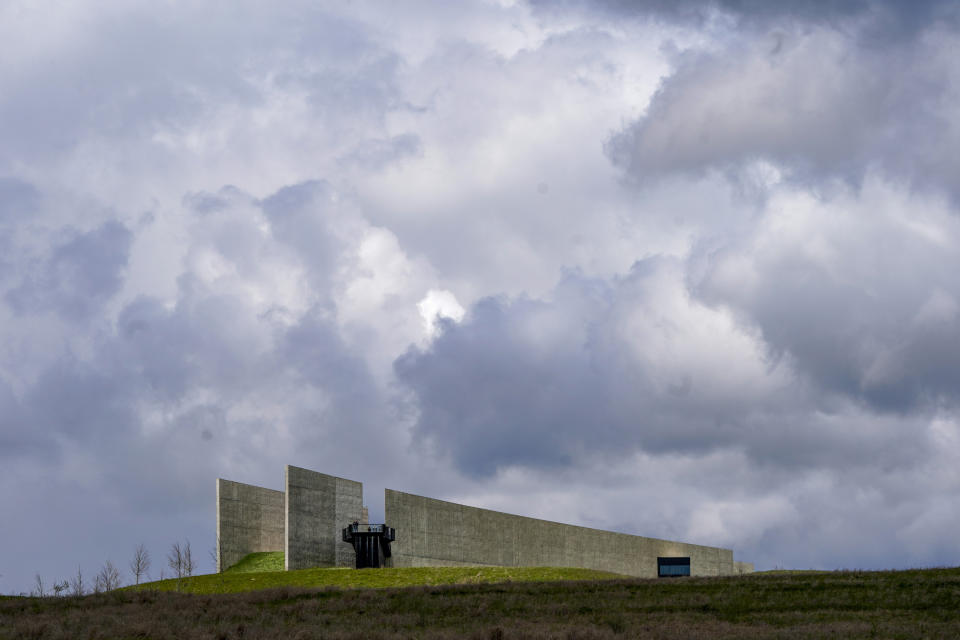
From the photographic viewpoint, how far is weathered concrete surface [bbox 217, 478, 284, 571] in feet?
236

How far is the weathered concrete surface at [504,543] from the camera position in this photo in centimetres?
7119

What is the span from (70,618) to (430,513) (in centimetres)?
4461

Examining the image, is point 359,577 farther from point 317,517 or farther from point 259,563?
point 259,563

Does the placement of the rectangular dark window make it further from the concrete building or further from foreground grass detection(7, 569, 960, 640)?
foreground grass detection(7, 569, 960, 640)

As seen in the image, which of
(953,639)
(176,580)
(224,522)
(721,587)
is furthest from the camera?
(224,522)

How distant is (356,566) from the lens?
6825 cm

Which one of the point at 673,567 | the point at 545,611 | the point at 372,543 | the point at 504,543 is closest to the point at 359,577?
the point at 372,543

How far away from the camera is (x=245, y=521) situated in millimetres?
74500

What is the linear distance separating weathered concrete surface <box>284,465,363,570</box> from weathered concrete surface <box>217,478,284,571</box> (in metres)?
6.46

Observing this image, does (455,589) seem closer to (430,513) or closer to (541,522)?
(430,513)

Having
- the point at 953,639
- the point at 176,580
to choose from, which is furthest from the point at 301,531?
the point at 953,639

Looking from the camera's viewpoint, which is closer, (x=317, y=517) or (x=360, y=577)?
(x=360, y=577)

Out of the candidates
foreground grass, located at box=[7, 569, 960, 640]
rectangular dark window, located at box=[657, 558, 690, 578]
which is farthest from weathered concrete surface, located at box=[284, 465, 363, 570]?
rectangular dark window, located at box=[657, 558, 690, 578]

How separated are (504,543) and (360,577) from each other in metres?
28.3
